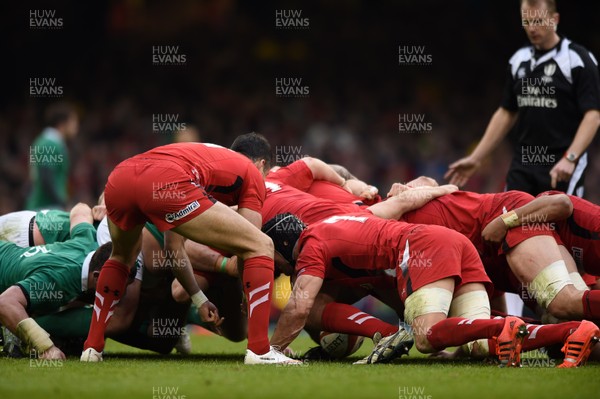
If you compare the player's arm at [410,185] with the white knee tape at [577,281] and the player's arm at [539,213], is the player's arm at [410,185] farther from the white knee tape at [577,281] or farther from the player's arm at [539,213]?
the white knee tape at [577,281]

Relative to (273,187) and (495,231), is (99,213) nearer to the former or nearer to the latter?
(273,187)

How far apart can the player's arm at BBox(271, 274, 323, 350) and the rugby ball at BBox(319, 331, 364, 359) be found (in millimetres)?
671

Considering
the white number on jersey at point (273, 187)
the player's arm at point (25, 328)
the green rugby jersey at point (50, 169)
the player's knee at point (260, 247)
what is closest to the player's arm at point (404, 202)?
the white number on jersey at point (273, 187)

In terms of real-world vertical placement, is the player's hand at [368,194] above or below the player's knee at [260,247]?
above

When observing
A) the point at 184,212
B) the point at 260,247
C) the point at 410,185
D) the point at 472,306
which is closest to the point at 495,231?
the point at 472,306

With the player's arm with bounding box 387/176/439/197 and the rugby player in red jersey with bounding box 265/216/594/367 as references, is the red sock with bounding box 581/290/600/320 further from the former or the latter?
the player's arm with bounding box 387/176/439/197

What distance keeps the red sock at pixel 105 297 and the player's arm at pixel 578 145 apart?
3388mm

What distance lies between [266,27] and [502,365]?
10418 millimetres

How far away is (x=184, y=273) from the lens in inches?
224

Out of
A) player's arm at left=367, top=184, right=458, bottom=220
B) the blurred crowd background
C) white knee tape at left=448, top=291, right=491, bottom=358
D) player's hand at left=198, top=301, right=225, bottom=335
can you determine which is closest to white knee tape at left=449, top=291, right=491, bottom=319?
white knee tape at left=448, top=291, right=491, bottom=358

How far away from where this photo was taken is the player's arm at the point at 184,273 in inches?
223

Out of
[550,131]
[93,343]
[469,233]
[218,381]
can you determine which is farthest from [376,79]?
[218,381]

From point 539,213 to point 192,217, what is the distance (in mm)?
2250

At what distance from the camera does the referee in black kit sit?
7.26 meters
